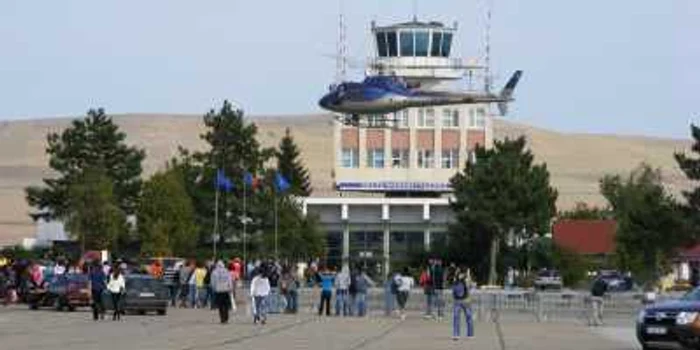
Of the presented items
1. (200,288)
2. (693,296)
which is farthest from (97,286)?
(693,296)

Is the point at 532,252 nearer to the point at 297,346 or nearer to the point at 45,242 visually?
the point at 45,242

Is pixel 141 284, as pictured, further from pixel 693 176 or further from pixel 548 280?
pixel 693 176

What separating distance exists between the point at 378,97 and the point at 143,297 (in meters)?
63.9

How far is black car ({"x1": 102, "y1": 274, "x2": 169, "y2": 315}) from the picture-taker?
47688mm

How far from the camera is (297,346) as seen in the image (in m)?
30.6

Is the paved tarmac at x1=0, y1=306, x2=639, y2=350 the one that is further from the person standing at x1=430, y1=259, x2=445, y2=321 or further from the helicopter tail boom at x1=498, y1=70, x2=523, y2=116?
the helicopter tail boom at x1=498, y1=70, x2=523, y2=116

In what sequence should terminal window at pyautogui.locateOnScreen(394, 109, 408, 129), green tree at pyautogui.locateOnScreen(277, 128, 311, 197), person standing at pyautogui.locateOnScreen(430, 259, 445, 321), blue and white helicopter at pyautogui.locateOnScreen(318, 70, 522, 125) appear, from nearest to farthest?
person standing at pyautogui.locateOnScreen(430, 259, 445, 321), blue and white helicopter at pyautogui.locateOnScreen(318, 70, 522, 125), terminal window at pyautogui.locateOnScreen(394, 109, 408, 129), green tree at pyautogui.locateOnScreen(277, 128, 311, 197)

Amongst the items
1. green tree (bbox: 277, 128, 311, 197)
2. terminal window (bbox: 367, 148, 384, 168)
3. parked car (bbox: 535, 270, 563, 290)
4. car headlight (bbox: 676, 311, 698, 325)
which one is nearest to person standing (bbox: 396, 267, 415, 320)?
car headlight (bbox: 676, 311, 698, 325)

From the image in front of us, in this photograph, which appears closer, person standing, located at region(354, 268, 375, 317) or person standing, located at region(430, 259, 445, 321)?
person standing, located at region(430, 259, 445, 321)

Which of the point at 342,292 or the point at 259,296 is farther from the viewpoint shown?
the point at 342,292

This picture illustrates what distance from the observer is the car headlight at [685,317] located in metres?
28.2

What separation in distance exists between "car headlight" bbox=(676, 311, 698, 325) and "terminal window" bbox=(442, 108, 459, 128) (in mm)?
102907

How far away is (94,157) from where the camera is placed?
109125mm

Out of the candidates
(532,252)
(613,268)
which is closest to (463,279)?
(532,252)
